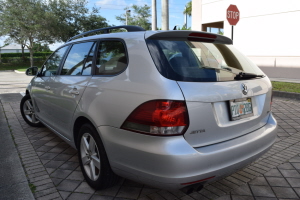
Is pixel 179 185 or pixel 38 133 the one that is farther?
pixel 38 133

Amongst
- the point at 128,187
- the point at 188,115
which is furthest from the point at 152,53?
the point at 128,187

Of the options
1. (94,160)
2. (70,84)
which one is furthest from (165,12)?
(94,160)

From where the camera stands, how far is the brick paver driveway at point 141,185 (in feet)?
8.94

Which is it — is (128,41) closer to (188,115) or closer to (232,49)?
(188,115)

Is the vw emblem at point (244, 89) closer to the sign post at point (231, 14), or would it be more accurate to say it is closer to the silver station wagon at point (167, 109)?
the silver station wagon at point (167, 109)

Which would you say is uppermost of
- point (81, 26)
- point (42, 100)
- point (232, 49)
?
point (81, 26)

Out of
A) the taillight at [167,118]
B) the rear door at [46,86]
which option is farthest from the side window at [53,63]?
the taillight at [167,118]

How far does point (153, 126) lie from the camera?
207cm

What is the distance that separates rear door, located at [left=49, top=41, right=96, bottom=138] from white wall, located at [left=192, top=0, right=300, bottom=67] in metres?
12.4

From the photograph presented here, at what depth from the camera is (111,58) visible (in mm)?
2691

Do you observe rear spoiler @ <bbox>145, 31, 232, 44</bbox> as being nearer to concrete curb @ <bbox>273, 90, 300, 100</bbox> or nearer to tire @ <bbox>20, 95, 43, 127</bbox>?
tire @ <bbox>20, 95, 43, 127</bbox>

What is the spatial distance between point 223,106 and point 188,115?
38cm

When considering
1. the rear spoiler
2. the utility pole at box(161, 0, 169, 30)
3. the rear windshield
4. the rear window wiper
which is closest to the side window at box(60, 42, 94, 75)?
the rear spoiler

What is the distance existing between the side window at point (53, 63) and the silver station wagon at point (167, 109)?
0.89 metres
